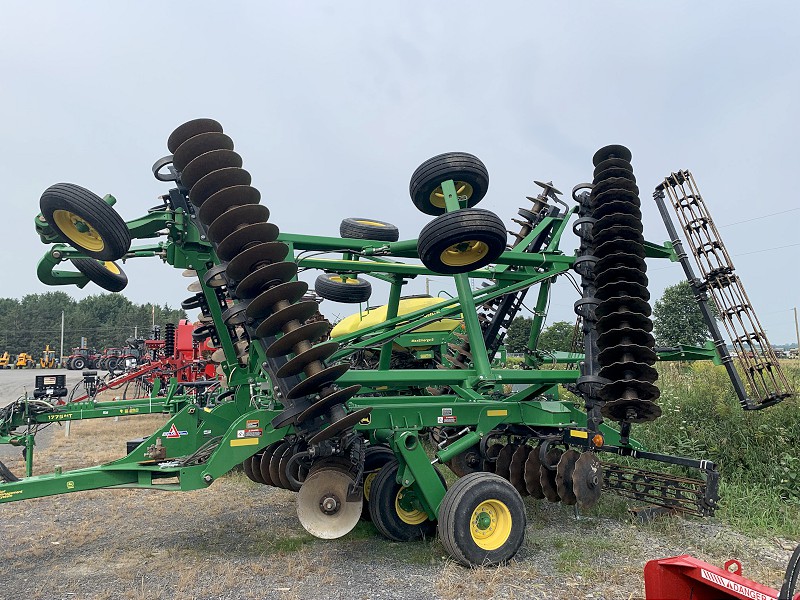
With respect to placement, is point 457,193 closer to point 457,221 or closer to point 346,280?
point 457,221

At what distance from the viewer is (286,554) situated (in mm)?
5652

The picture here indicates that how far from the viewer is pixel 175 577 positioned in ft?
16.5

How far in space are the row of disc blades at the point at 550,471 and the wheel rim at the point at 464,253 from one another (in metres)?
2.07

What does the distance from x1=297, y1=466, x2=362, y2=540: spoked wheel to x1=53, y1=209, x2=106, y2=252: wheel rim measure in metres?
2.80

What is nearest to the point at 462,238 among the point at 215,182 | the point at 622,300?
the point at 622,300

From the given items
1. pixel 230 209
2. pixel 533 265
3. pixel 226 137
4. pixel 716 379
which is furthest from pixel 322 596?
pixel 716 379

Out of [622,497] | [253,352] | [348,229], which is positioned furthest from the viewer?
[348,229]

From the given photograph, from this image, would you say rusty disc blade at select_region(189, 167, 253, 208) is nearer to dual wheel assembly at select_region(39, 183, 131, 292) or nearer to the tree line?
dual wheel assembly at select_region(39, 183, 131, 292)

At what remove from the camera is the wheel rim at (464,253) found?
239 inches

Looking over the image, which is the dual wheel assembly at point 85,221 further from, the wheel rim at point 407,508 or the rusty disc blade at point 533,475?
the rusty disc blade at point 533,475

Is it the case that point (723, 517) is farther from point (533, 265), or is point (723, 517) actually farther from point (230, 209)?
point (230, 209)

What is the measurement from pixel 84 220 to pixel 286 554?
133 inches

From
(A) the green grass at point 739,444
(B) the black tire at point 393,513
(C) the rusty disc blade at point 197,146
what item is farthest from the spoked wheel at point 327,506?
(A) the green grass at point 739,444

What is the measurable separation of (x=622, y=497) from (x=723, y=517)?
103 cm
